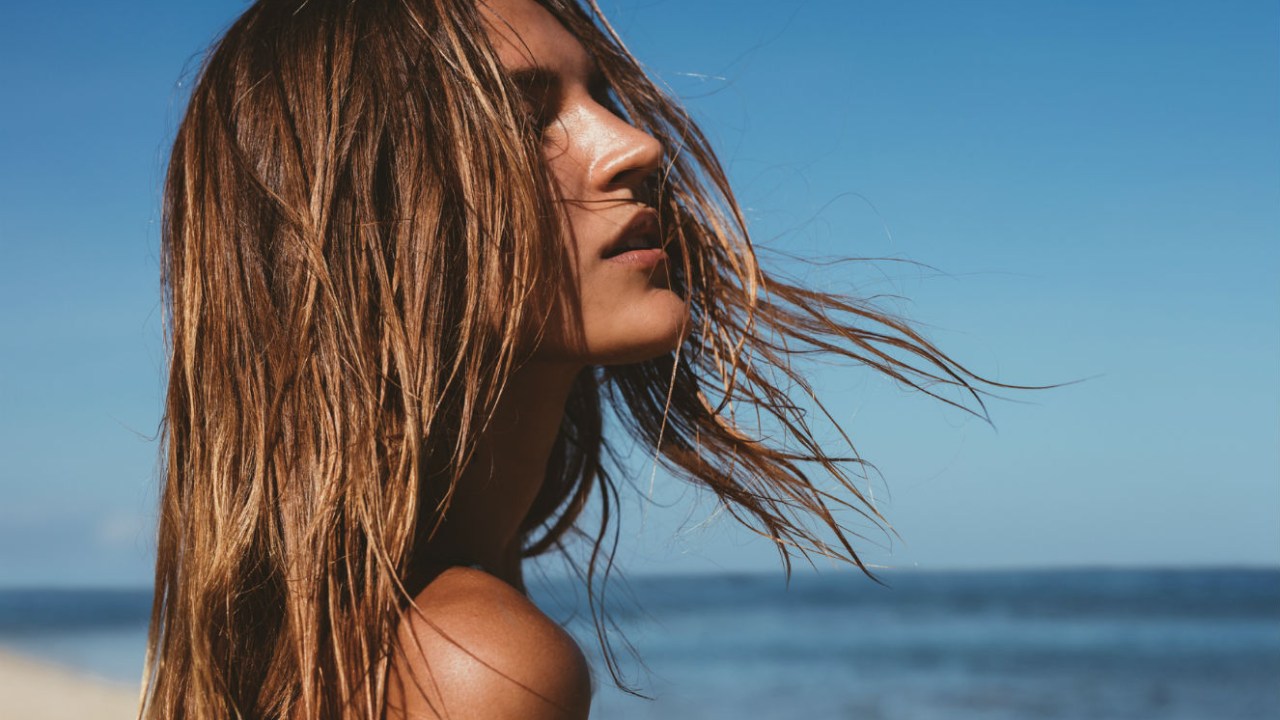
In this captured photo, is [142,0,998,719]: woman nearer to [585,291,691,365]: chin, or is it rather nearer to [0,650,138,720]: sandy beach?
[585,291,691,365]: chin

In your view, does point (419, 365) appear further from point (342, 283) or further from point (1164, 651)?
point (1164, 651)

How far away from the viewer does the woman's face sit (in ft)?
4.74

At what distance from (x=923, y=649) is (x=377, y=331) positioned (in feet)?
55.2

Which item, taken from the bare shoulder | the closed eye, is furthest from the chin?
the bare shoulder

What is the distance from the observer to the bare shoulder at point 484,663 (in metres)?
1.09

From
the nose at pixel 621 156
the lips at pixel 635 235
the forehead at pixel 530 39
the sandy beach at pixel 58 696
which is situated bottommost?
the sandy beach at pixel 58 696

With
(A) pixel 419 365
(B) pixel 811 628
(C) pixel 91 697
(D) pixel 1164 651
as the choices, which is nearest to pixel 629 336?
(A) pixel 419 365

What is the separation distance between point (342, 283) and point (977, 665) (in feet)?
50.5

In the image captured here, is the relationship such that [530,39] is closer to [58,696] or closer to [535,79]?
[535,79]

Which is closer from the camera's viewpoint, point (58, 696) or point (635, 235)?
point (635, 235)

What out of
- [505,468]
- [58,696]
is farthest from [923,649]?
[505,468]

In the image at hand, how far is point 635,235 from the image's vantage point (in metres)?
1.51

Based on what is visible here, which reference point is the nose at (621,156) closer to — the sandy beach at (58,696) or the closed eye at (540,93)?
the closed eye at (540,93)

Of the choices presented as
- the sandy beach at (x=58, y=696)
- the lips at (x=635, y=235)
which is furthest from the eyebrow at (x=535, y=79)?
the sandy beach at (x=58, y=696)
